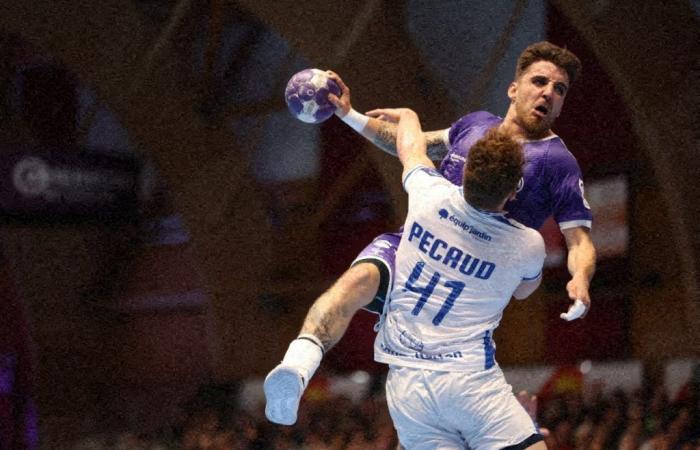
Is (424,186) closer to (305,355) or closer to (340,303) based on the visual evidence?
(340,303)

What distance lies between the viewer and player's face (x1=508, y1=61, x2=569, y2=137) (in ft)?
15.7

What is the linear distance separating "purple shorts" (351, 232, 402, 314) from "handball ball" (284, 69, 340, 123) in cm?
85

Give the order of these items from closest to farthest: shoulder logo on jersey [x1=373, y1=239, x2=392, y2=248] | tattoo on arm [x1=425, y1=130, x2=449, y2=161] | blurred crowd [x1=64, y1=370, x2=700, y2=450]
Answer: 1. shoulder logo on jersey [x1=373, y1=239, x2=392, y2=248]
2. tattoo on arm [x1=425, y1=130, x2=449, y2=161]
3. blurred crowd [x1=64, y1=370, x2=700, y2=450]

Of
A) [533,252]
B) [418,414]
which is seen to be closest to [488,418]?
[418,414]

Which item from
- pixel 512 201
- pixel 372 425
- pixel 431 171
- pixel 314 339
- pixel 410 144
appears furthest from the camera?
pixel 372 425

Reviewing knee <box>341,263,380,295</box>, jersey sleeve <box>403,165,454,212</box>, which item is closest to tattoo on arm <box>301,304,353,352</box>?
knee <box>341,263,380,295</box>

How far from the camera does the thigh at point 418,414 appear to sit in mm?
4223

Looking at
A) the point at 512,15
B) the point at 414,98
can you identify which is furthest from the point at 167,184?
the point at 512,15

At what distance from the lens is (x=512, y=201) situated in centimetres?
468

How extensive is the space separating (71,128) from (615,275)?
25.1ft

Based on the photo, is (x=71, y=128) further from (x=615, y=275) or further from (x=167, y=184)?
(x=615, y=275)

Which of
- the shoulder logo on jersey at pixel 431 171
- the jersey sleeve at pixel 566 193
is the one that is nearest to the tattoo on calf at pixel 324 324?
the shoulder logo on jersey at pixel 431 171

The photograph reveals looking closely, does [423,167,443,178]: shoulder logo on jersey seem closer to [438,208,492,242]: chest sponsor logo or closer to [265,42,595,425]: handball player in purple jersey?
[438,208,492,242]: chest sponsor logo

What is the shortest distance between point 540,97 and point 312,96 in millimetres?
1150
